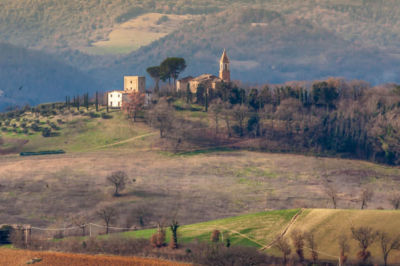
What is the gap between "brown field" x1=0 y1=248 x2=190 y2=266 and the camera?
224 ft

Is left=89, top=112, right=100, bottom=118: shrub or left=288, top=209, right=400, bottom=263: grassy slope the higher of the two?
left=89, top=112, right=100, bottom=118: shrub

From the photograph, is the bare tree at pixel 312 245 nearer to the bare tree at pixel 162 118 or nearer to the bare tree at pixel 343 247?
the bare tree at pixel 343 247

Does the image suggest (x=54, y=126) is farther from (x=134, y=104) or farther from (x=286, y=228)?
(x=286, y=228)

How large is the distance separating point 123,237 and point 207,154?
208 feet

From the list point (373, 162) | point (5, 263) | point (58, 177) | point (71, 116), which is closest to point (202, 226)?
point (5, 263)

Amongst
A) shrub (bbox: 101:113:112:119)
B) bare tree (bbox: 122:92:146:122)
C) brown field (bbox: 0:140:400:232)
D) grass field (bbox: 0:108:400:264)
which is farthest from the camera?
shrub (bbox: 101:113:112:119)

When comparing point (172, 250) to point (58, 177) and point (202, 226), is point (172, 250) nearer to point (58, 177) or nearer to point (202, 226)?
point (202, 226)

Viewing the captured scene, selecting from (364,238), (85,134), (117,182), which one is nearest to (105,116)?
(85,134)

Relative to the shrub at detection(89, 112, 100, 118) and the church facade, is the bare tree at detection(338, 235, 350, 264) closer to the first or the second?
the shrub at detection(89, 112, 100, 118)

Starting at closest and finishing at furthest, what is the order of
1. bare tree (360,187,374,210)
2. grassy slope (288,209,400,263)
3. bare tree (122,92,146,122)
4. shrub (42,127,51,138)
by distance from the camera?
grassy slope (288,209,400,263) < bare tree (360,187,374,210) < shrub (42,127,51,138) < bare tree (122,92,146,122)

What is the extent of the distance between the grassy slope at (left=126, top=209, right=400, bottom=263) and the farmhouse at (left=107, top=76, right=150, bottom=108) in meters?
88.4

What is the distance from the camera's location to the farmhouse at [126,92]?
169m

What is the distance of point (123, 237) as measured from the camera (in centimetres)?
7750

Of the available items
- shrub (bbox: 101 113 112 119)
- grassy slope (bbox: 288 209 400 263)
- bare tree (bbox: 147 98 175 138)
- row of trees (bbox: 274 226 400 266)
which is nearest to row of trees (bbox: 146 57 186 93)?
shrub (bbox: 101 113 112 119)
